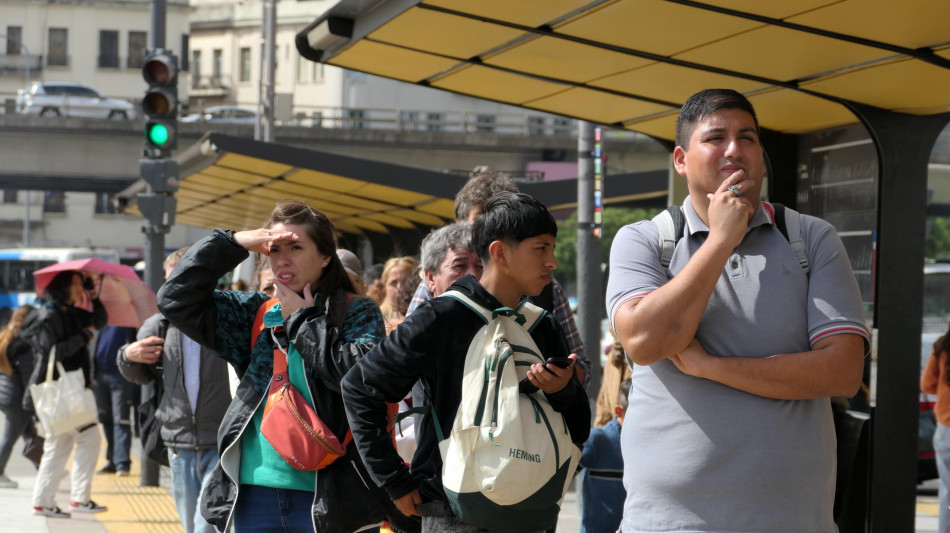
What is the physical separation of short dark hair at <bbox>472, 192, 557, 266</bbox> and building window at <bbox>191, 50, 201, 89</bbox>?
85.3m

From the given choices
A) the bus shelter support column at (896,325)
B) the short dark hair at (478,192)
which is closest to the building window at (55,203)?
the bus shelter support column at (896,325)

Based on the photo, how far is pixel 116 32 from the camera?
75062 mm

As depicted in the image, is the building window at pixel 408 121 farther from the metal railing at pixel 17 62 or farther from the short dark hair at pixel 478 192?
the short dark hair at pixel 478 192

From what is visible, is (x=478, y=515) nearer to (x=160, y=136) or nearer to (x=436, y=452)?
(x=436, y=452)

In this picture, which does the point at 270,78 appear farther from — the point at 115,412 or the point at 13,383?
the point at 13,383

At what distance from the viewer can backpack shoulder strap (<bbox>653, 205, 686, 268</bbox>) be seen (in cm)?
298

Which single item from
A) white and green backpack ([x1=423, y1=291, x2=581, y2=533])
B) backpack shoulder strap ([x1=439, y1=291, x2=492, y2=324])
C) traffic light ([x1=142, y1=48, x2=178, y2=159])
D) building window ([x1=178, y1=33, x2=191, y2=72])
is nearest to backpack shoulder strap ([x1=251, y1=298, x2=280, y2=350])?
backpack shoulder strap ([x1=439, y1=291, x2=492, y2=324])

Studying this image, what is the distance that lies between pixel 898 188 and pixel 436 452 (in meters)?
3.81

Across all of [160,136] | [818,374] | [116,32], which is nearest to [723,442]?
[818,374]

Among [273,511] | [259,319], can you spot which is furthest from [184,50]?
[273,511]

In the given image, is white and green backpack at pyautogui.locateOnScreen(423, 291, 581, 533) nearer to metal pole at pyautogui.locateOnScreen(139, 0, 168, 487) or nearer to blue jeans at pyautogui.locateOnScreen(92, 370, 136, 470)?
metal pole at pyautogui.locateOnScreen(139, 0, 168, 487)

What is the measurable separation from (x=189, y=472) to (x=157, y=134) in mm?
5325

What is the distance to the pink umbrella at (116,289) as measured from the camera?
983 cm

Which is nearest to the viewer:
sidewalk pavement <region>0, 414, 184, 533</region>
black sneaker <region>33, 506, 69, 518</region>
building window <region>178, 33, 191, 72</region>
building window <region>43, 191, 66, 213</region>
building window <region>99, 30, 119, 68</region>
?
sidewalk pavement <region>0, 414, 184, 533</region>
